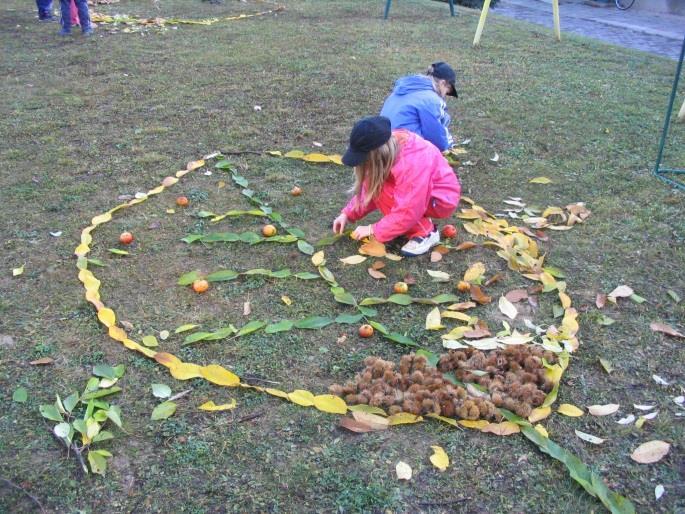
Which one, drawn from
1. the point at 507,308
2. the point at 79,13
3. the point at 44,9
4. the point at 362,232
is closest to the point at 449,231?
the point at 362,232

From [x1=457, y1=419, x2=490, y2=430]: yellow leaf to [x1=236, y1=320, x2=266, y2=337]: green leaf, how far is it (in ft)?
3.60

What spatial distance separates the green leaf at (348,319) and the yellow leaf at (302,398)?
527mm

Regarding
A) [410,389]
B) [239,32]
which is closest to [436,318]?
[410,389]

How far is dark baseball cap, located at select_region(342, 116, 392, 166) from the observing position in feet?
10.8

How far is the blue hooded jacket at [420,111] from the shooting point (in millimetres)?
4289

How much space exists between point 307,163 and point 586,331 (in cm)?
257

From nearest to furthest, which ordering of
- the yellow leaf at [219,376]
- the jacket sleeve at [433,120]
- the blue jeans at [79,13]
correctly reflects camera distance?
1. the yellow leaf at [219,376]
2. the jacket sleeve at [433,120]
3. the blue jeans at [79,13]

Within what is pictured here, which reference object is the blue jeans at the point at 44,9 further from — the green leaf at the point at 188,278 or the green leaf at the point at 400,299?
the green leaf at the point at 400,299

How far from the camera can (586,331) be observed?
3.05 metres

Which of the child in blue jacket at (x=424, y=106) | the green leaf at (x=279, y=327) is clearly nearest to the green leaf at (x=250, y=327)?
the green leaf at (x=279, y=327)

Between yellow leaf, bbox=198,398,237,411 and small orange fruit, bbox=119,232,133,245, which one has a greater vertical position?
small orange fruit, bbox=119,232,133,245

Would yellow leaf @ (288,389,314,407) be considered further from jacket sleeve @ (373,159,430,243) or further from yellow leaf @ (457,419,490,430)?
jacket sleeve @ (373,159,430,243)

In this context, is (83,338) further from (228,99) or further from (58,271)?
(228,99)

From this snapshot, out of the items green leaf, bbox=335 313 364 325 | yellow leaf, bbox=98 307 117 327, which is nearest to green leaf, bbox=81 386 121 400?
yellow leaf, bbox=98 307 117 327
